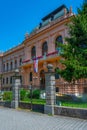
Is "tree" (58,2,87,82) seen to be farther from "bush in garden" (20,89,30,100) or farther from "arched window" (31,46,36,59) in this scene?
"arched window" (31,46,36,59)

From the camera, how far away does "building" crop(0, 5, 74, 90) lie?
31859 mm

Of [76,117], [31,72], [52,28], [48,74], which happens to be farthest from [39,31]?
[76,117]

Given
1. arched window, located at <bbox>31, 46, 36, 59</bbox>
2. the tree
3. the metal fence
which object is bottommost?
the metal fence

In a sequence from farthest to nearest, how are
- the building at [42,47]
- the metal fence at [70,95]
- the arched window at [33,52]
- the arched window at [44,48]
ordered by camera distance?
the arched window at [33,52]
the arched window at [44,48]
the building at [42,47]
the metal fence at [70,95]

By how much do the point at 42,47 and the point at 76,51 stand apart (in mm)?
19170

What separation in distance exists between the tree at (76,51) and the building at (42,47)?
9.22 metres

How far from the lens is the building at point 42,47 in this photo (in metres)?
31.9

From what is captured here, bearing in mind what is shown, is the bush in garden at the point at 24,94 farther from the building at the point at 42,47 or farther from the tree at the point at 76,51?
the building at the point at 42,47

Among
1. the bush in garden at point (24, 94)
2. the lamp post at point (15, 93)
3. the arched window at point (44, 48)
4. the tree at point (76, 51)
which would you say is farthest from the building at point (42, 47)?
the lamp post at point (15, 93)

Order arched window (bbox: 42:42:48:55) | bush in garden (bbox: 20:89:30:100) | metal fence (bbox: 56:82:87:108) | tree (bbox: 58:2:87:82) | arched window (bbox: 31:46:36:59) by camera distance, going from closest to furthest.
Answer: metal fence (bbox: 56:82:87:108), tree (bbox: 58:2:87:82), bush in garden (bbox: 20:89:30:100), arched window (bbox: 42:42:48:55), arched window (bbox: 31:46:36:59)

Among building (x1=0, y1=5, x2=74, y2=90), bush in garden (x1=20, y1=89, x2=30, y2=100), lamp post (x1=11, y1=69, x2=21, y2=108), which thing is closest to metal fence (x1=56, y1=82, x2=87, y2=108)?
lamp post (x1=11, y1=69, x2=21, y2=108)

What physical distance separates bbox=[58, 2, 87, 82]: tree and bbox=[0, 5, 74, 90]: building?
922 centimetres

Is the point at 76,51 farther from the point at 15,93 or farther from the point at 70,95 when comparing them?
the point at 15,93

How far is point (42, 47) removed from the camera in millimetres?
36969
